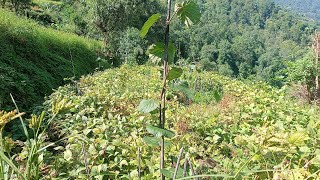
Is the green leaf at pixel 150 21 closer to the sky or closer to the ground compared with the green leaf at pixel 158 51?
closer to the sky

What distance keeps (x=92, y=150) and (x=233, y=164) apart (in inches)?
32.6

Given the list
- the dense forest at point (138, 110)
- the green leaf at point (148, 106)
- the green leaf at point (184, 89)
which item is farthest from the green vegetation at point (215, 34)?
the green leaf at point (148, 106)

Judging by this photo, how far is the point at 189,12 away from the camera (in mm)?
995

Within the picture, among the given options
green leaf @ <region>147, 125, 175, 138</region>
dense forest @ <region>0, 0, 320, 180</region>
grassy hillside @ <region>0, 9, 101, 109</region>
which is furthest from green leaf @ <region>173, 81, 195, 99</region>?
grassy hillside @ <region>0, 9, 101, 109</region>

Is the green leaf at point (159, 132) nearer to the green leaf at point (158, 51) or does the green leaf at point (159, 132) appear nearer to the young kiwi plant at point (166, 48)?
the young kiwi plant at point (166, 48)

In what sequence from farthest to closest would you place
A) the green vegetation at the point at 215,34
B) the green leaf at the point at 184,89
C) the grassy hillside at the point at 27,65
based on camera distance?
the green vegetation at the point at 215,34 < the grassy hillside at the point at 27,65 < the green leaf at the point at 184,89

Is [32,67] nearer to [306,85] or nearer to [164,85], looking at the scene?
[164,85]

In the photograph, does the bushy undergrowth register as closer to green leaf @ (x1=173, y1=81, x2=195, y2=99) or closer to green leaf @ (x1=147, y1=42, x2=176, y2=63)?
green leaf @ (x1=173, y1=81, x2=195, y2=99)

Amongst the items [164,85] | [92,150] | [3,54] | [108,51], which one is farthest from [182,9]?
[108,51]

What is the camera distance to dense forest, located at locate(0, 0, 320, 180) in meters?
1.05

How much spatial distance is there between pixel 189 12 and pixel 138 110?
0.35 meters

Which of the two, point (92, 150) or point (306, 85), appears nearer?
point (92, 150)

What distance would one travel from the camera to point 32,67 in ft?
17.9

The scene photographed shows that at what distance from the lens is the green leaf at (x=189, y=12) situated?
0.99 meters
